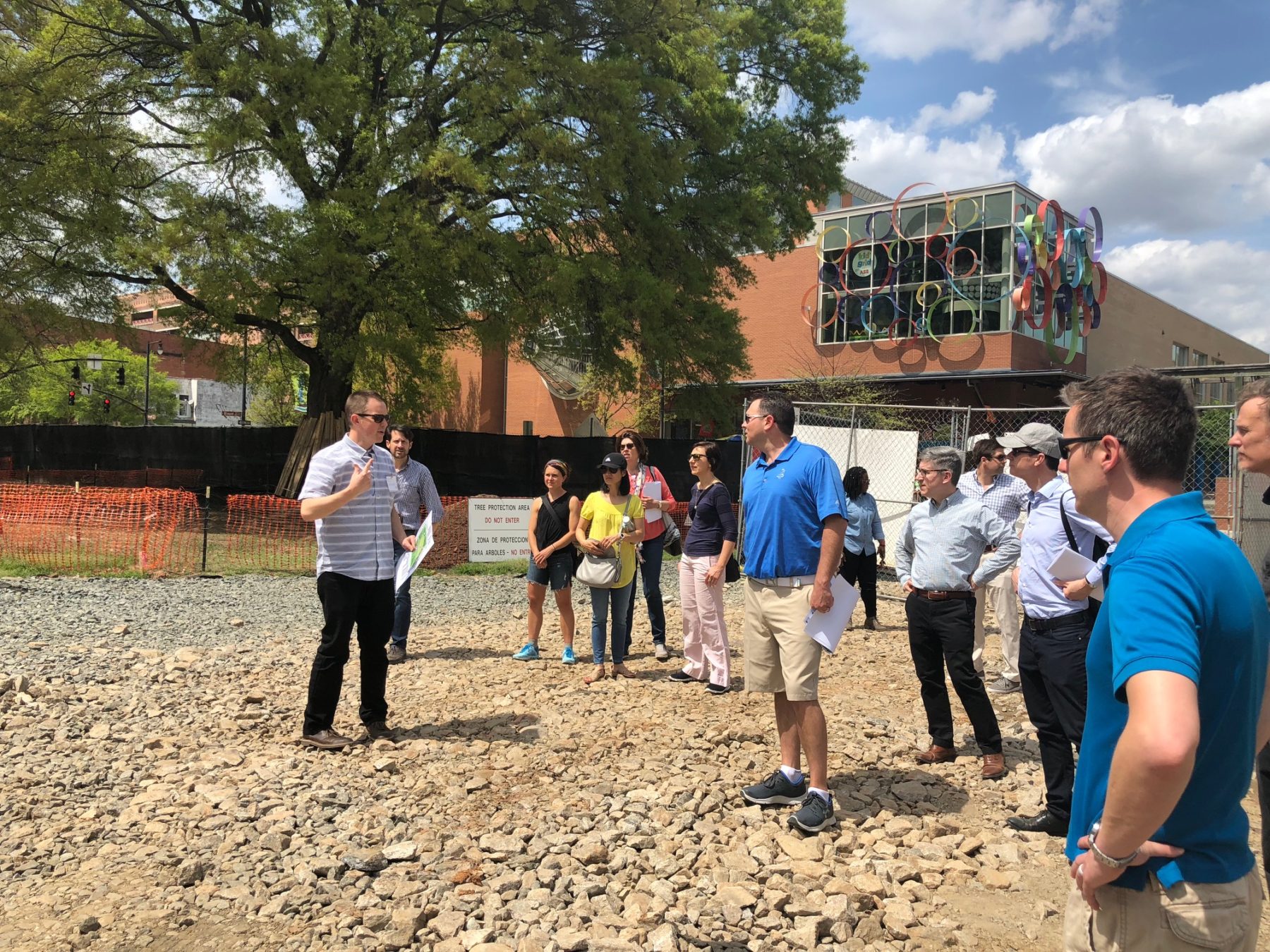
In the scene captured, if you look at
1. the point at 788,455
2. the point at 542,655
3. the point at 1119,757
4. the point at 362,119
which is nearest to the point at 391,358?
the point at 362,119

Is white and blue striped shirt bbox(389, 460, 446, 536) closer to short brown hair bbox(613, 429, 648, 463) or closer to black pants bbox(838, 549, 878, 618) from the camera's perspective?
short brown hair bbox(613, 429, 648, 463)

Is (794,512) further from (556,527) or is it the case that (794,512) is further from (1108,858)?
(556,527)

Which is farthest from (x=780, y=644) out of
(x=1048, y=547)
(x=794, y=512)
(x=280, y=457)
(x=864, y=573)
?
(x=280, y=457)

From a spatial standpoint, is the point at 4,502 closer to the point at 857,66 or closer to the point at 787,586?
the point at 787,586

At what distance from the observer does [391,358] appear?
18484 mm

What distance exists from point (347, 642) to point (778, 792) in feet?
8.20

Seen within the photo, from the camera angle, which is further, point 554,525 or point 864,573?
point 864,573

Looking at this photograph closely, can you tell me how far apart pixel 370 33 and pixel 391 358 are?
611 cm

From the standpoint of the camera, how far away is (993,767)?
4.93m

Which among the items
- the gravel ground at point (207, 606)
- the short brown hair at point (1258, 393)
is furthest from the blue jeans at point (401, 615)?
the short brown hair at point (1258, 393)

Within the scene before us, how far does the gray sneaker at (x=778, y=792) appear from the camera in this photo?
4328 mm

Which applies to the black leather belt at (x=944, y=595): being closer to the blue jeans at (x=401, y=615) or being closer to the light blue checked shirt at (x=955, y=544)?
the light blue checked shirt at (x=955, y=544)

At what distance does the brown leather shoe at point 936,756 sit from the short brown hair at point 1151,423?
12.6 ft

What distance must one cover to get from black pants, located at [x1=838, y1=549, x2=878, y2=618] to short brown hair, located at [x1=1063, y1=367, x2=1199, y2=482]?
22.9 feet
